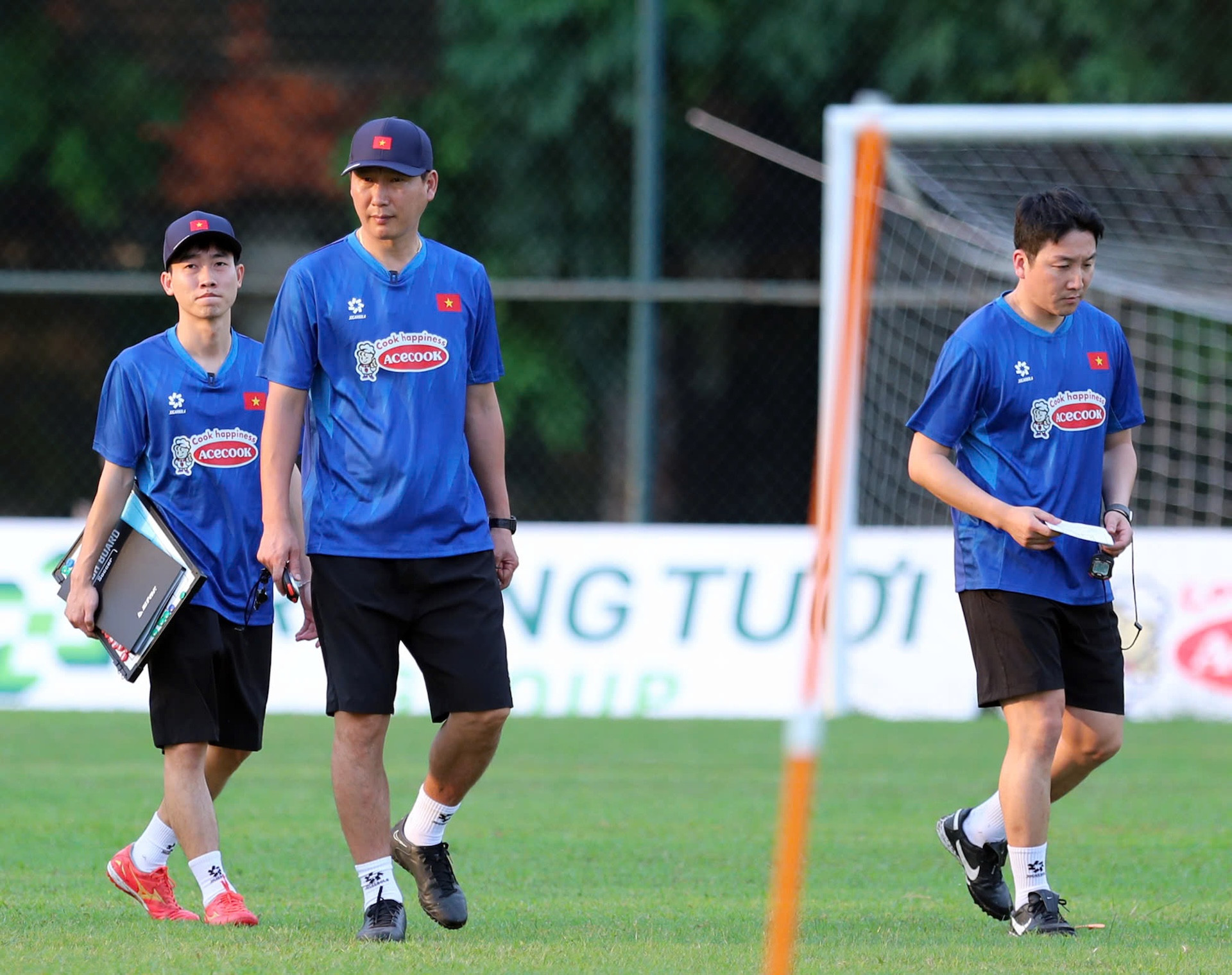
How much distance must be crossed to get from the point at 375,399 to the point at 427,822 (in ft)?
4.08

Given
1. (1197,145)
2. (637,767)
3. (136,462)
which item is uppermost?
(1197,145)

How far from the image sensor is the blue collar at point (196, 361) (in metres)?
6.13

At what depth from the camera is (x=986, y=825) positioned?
603 cm

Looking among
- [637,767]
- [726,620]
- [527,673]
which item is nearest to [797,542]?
[726,620]

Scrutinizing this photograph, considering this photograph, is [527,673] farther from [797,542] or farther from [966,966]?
[966,966]

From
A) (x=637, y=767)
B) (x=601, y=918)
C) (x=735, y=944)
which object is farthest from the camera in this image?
(x=637, y=767)

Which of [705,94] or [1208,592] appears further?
[705,94]

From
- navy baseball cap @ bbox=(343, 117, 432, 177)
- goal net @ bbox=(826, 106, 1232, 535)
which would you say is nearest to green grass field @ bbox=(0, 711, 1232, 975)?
navy baseball cap @ bbox=(343, 117, 432, 177)

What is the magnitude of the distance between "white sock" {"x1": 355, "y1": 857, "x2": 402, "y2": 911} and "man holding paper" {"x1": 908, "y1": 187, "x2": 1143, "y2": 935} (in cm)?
175

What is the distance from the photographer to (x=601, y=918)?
586 cm

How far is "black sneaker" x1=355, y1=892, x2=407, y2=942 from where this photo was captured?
5391 millimetres

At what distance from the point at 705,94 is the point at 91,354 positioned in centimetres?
619

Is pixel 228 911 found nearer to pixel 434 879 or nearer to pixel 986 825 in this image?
pixel 434 879

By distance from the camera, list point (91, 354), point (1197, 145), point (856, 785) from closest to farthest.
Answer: point (856, 785) < point (1197, 145) < point (91, 354)
